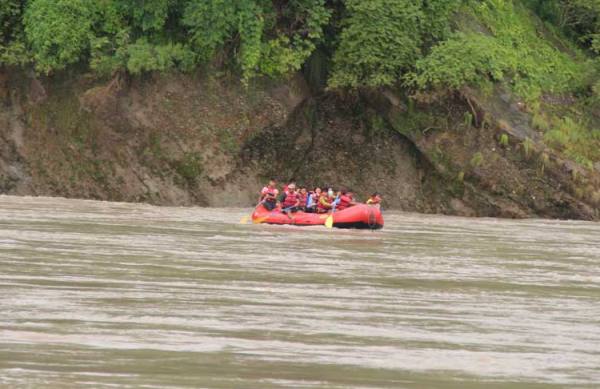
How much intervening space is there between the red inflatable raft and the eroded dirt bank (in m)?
7.30

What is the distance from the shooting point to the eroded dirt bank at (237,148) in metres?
38.3

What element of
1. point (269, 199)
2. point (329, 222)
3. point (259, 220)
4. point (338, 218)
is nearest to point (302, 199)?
point (269, 199)

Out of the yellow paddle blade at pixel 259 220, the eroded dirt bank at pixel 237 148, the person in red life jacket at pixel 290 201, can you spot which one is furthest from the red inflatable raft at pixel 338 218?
the eroded dirt bank at pixel 237 148

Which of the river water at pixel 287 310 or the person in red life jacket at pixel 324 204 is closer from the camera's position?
the river water at pixel 287 310

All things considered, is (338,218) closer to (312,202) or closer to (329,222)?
(329,222)

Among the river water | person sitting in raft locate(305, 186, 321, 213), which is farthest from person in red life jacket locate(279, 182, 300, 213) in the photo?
the river water

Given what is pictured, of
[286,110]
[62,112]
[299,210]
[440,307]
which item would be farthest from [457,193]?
[440,307]

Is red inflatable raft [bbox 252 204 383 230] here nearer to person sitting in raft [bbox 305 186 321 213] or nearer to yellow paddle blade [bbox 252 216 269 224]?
yellow paddle blade [bbox 252 216 269 224]

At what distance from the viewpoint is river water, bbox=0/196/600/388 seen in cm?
1199

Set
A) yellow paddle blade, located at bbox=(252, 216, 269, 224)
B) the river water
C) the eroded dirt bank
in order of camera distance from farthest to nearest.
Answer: the eroded dirt bank
yellow paddle blade, located at bbox=(252, 216, 269, 224)
the river water

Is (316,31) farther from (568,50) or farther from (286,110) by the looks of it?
(568,50)

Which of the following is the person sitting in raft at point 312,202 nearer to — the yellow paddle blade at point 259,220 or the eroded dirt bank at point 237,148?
the yellow paddle blade at point 259,220

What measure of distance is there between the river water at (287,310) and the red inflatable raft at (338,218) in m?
2.42

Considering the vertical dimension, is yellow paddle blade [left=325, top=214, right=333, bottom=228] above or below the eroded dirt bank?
below
